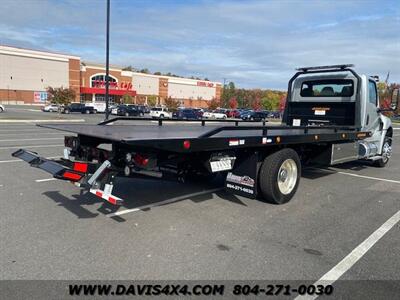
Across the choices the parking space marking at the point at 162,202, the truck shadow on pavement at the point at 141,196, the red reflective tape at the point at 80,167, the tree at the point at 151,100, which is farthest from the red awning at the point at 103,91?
the red reflective tape at the point at 80,167

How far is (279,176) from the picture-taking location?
6.11 m

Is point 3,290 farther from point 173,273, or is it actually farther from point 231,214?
point 231,214

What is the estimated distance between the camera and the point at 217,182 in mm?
7656

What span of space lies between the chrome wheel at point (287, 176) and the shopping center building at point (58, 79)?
82.7 metres

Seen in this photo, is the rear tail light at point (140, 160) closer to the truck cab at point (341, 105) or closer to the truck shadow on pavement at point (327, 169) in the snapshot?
the truck shadow on pavement at point (327, 169)

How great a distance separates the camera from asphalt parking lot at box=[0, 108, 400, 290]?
3.71 m

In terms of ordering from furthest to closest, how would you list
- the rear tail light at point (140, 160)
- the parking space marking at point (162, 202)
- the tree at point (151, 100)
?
the tree at point (151, 100)
the parking space marking at point (162, 202)
the rear tail light at point (140, 160)

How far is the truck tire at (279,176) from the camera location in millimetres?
5789

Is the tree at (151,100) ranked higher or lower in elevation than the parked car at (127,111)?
higher

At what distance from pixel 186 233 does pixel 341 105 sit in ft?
20.5

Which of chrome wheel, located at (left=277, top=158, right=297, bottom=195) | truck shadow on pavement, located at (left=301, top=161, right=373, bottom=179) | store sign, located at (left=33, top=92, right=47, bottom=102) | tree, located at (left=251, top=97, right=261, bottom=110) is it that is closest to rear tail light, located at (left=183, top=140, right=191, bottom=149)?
chrome wheel, located at (left=277, top=158, right=297, bottom=195)

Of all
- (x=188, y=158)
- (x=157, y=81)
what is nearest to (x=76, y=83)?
(x=157, y=81)

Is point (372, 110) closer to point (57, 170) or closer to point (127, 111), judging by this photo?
point (57, 170)

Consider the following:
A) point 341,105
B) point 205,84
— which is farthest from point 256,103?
point 341,105
